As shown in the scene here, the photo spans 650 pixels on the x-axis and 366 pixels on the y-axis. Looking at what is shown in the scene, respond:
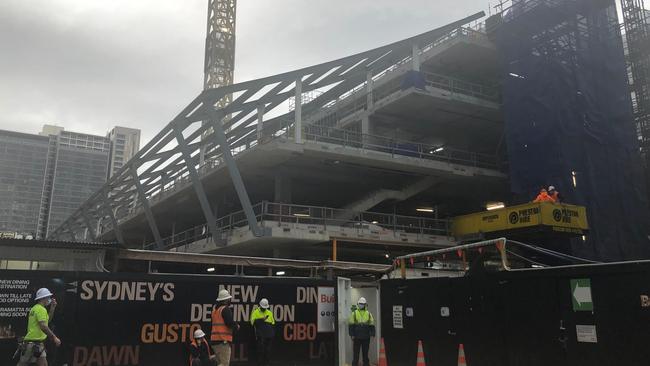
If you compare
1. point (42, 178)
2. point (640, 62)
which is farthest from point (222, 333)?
point (42, 178)

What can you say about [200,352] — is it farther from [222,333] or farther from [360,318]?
[360,318]

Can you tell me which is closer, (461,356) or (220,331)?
(220,331)

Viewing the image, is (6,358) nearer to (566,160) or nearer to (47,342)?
(47,342)

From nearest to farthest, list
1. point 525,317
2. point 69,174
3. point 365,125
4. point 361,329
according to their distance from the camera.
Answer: point 525,317
point 361,329
point 365,125
point 69,174

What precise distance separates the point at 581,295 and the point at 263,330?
5882 millimetres

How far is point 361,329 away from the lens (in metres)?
12.4

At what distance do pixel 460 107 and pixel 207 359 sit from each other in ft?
94.0

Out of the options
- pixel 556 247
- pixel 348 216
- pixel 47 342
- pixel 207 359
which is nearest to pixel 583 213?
pixel 556 247

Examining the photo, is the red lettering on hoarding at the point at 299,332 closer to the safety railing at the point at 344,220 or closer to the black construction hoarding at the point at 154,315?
the black construction hoarding at the point at 154,315

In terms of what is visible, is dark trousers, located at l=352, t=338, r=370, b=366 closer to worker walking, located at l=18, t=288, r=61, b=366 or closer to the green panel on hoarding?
the green panel on hoarding

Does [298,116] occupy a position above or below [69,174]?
below

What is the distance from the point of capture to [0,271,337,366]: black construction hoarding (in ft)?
30.6

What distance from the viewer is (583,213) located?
86.7 ft

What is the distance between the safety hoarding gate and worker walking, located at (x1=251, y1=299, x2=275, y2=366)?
8.45 feet
